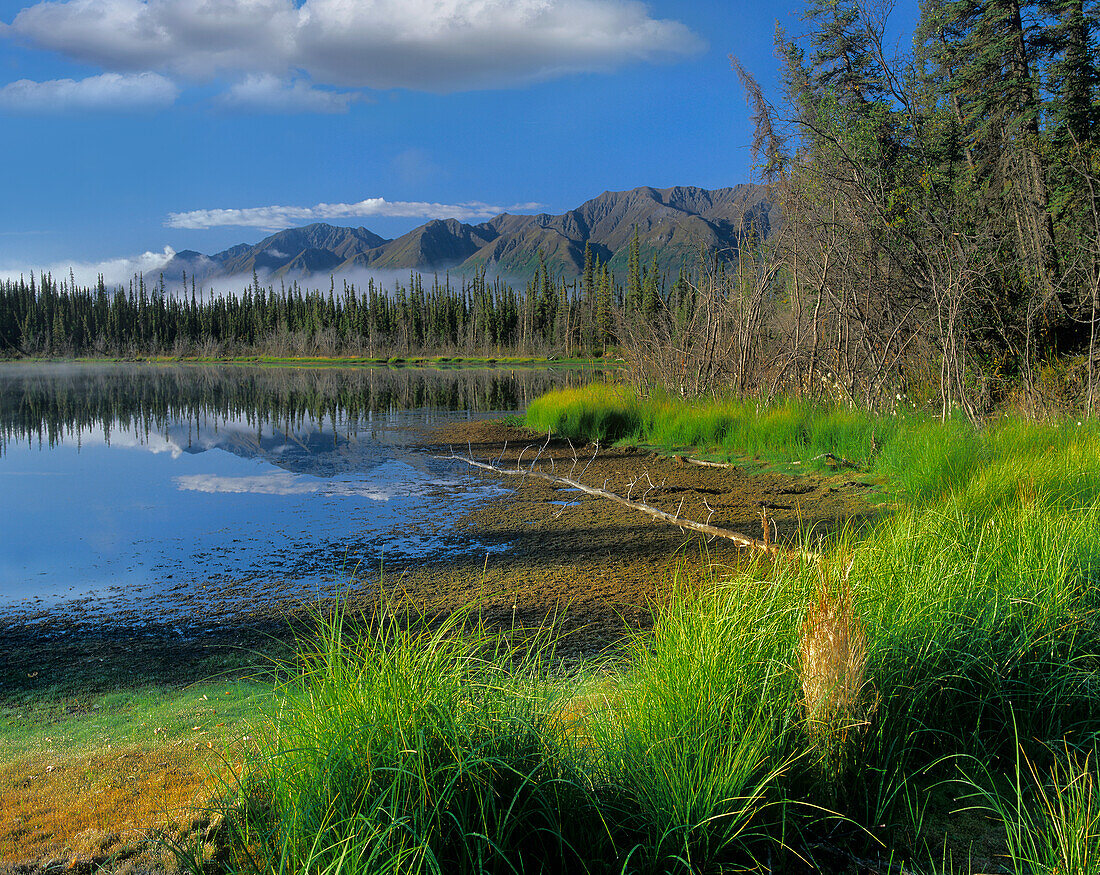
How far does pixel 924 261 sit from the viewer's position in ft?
32.8

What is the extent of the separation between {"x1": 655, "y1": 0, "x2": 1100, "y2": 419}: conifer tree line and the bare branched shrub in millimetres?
6361

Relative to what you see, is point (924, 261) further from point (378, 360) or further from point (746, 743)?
point (378, 360)

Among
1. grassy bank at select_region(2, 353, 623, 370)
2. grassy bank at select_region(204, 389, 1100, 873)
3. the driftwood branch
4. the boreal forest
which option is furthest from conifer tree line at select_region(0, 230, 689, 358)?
grassy bank at select_region(204, 389, 1100, 873)

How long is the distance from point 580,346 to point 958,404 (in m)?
61.1

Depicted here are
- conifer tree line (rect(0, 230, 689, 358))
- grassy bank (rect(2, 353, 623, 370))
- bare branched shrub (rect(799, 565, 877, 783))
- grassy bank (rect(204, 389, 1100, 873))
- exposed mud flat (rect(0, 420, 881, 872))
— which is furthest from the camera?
conifer tree line (rect(0, 230, 689, 358))

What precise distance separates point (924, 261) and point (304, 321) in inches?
3716

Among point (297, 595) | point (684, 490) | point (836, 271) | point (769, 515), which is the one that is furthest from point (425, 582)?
point (836, 271)

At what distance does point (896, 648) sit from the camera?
9.62 feet

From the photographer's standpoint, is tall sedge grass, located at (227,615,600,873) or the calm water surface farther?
the calm water surface

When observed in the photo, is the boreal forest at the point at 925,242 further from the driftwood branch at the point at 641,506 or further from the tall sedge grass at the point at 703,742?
the tall sedge grass at the point at 703,742

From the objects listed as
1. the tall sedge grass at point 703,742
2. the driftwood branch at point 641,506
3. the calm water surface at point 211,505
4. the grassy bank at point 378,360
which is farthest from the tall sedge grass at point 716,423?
the grassy bank at point 378,360

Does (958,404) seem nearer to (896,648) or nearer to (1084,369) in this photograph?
(1084,369)

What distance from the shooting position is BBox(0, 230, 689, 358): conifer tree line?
80938mm

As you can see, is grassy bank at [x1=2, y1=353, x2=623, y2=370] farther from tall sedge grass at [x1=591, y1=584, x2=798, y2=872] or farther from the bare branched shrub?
the bare branched shrub
